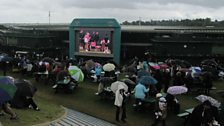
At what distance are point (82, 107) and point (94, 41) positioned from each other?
716 inches

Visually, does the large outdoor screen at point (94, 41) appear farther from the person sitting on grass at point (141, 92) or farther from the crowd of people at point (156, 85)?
the person sitting on grass at point (141, 92)

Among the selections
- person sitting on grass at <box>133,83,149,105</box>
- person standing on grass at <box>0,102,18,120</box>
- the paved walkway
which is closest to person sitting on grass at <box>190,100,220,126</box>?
person sitting on grass at <box>133,83,149,105</box>

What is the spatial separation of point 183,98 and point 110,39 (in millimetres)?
16247

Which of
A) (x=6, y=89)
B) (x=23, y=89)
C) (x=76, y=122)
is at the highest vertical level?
(x=6, y=89)

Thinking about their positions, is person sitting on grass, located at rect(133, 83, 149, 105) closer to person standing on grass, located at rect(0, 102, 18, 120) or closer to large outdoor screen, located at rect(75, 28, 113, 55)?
person standing on grass, located at rect(0, 102, 18, 120)

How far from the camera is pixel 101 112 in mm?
14422

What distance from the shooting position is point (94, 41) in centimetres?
3303

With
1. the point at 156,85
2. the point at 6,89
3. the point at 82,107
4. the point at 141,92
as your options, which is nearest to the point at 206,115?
the point at 141,92

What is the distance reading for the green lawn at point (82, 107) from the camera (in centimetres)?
1133

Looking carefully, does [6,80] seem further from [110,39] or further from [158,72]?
[110,39]

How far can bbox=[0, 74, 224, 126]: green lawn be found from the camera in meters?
11.3

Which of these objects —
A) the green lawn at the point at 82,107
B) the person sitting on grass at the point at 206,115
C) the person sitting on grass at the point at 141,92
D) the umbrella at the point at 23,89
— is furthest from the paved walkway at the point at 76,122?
the person sitting on grass at the point at 206,115

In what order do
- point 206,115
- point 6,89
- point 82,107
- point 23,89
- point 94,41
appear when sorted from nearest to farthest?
point 6,89, point 206,115, point 23,89, point 82,107, point 94,41

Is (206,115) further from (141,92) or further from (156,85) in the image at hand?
(156,85)
